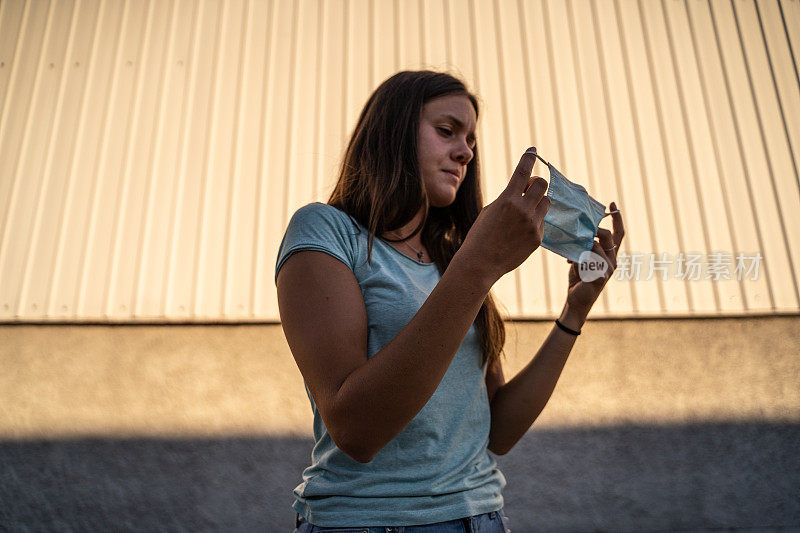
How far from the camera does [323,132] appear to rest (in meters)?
3.38

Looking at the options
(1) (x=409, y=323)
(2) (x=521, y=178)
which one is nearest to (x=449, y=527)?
(1) (x=409, y=323)

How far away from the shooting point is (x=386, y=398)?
86 centimetres

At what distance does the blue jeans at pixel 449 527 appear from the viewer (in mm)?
951

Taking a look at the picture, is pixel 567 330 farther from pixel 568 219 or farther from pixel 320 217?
pixel 320 217

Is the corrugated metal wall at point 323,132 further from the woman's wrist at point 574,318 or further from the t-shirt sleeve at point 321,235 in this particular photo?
the t-shirt sleeve at point 321,235

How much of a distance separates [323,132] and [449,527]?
9.26 ft

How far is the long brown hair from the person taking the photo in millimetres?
1315

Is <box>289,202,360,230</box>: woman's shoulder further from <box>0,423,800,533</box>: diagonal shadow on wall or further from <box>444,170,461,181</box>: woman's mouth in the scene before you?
<box>0,423,800,533</box>: diagonal shadow on wall

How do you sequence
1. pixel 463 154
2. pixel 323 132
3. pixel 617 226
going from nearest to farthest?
pixel 463 154 → pixel 617 226 → pixel 323 132

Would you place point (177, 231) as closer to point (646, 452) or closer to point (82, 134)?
point (82, 134)

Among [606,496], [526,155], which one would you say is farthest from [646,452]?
[526,155]

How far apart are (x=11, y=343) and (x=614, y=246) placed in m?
3.46

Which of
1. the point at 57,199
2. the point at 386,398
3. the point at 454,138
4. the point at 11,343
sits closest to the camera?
the point at 386,398

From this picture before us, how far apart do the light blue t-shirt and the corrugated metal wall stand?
2009 millimetres
